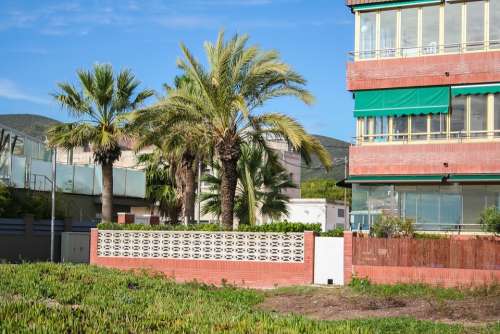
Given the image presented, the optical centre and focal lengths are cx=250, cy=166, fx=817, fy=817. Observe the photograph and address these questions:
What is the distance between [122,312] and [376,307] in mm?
11203

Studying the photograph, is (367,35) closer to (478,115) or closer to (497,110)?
(478,115)

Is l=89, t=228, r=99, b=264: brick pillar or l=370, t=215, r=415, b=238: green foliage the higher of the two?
l=370, t=215, r=415, b=238: green foliage

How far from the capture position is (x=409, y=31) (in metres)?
31.2

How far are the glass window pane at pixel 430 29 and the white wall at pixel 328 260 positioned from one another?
846cm

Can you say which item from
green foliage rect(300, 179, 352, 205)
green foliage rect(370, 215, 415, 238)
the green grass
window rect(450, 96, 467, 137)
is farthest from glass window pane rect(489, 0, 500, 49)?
green foliage rect(300, 179, 352, 205)

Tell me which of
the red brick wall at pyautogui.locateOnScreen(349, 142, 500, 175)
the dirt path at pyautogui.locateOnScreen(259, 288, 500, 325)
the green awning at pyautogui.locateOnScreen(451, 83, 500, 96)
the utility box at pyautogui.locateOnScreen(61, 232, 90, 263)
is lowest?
the dirt path at pyautogui.locateOnScreen(259, 288, 500, 325)

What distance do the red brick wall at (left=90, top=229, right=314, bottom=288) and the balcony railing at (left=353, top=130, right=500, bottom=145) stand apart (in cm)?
537

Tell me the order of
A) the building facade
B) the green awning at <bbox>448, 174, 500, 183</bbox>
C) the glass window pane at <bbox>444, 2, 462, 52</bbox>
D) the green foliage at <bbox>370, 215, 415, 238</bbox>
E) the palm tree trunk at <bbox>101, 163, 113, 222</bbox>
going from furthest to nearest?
the palm tree trunk at <bbox>101, 163, 113, 222</bbox>
the glass window pane at <bbox>444, 2, 462, 52</bbox>
the building facade
the green awning at <bbox>448, 174, 500, 183</bbox>
the green foliage at <bbox>370, 215, 415, 238</bbox>

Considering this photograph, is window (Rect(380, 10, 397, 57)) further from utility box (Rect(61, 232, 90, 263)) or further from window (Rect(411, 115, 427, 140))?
utility box (Rect(61, 232, 90, 263))

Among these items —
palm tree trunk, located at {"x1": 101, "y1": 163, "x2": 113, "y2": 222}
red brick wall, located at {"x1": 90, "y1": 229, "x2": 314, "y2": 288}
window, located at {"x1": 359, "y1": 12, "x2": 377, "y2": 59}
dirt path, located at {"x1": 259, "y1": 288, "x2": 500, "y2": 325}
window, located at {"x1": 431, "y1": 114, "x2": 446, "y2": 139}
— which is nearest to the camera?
dirt path, located at {"x1": 259, "y1": 288, "x2": 500, "y2": 325}

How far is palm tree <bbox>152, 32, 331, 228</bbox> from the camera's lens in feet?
96.2

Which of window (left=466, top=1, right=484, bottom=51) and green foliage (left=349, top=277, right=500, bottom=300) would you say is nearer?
green foliage (left=349, top=277, right=500, bottom=300)

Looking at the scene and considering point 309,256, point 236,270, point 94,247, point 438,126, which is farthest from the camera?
point 94,247

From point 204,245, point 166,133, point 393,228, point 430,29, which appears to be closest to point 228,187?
point 204,245
